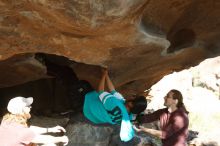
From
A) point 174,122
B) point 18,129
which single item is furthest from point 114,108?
point 18,129

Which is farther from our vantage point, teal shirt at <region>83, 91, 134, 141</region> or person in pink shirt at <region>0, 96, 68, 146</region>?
teal shirt at <region>83, 91, 134, 141</region>

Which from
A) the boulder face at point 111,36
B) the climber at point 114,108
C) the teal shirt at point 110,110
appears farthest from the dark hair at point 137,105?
the boulder face at point 111,36

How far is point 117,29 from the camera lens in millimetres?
5387

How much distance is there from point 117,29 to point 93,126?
306 cm

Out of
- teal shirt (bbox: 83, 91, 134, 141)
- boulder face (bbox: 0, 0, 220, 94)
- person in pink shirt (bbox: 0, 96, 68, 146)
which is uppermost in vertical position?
boulder face (bbox: 0, 0, 220, 94)

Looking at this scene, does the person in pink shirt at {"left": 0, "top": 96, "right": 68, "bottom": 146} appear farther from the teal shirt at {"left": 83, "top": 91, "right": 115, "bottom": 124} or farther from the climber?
the teal shirt at {"left": 83, "top": 91, "right": 115, "bottom": 124}

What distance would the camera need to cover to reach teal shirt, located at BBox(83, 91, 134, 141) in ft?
18.2

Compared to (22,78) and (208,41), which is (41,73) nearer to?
(22,78)

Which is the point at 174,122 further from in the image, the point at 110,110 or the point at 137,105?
the point at 110,110

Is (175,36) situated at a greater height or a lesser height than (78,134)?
greater

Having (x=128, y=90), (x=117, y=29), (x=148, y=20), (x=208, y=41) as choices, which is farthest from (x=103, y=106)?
(x=128, y=90)

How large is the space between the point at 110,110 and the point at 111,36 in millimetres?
969

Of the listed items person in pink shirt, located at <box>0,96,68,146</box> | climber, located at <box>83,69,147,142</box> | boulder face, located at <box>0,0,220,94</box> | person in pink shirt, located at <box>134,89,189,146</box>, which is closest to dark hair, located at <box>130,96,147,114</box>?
climber, located at <box>83,69,147,142</box>

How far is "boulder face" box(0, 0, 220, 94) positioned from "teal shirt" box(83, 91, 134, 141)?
0.64 metres
